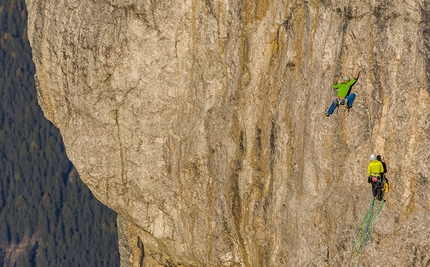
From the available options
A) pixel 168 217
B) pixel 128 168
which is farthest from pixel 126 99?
pixel 168 217

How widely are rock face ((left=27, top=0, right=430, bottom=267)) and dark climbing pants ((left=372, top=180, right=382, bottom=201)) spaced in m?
0.37

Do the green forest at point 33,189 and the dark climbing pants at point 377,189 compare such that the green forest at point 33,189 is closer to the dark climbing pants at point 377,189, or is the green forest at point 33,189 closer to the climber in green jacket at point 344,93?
the climber in green jacket at point 344,93

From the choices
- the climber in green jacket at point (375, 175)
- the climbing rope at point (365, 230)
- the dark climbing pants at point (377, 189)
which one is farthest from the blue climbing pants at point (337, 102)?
the climbing rope at point (365, 230)

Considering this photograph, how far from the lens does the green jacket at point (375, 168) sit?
21.4m

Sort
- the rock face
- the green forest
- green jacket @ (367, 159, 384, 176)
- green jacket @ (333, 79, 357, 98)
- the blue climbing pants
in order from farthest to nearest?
the green forest, the blue climbing pants, green jacket @ (333, 79, 357, 98), the rock face, green jacket @ (367, 159, 384, 176)

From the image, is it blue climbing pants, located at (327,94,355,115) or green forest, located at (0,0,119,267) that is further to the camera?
green forest, located at (0,0,119,267)

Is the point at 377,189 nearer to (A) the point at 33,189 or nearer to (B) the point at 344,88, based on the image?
(B) the point at 344,88

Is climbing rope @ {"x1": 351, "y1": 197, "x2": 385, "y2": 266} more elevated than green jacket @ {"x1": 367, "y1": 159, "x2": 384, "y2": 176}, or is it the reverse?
green jacket @ {"x1": 367, "y1": 159, "x2": 384, "y2": 176}

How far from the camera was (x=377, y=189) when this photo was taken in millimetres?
21625

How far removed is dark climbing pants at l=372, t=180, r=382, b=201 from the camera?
21.5 m

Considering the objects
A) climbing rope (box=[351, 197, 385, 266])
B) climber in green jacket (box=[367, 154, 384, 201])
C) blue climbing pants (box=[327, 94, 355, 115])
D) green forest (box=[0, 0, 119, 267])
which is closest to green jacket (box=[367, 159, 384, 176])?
climber in green jacket (box=[367, 154, 384, 201])

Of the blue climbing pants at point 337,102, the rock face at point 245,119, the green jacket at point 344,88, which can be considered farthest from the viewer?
the blue climbing pants at point 337,102

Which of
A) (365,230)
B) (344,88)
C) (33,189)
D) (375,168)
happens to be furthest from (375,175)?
(33,189)

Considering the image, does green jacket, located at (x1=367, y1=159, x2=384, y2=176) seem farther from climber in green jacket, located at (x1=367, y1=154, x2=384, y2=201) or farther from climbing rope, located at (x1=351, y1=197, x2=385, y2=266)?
climbing rope, located at (x1=351, y1=197, x2=385, y2=266)
